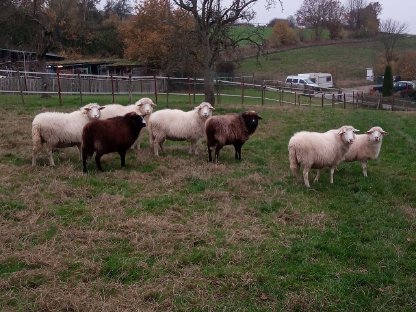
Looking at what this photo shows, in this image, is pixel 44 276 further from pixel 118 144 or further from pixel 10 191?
pixel 118 144

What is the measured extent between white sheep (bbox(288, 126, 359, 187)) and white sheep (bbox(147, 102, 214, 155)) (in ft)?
10.7

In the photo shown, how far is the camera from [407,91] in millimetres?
53781

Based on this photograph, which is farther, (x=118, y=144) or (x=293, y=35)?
(x=293, y=35)

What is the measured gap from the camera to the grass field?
516 cm

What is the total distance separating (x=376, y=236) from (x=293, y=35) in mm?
80279

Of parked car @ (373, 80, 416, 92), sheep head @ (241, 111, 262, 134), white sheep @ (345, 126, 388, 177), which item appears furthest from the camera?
parked car @ (373, 80, 416, 92)

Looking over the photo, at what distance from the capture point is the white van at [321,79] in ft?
194

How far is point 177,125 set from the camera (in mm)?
12281

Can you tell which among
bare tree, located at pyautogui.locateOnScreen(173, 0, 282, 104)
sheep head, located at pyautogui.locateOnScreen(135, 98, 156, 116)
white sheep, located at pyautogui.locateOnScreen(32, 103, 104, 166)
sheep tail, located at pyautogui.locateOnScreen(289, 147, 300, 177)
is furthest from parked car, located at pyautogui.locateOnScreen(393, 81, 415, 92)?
white sheep, located at pyautogui.locateOnScreen(32, 103, 104, 166)

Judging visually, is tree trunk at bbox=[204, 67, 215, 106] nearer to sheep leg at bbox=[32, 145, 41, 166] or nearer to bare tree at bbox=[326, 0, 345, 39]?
sheep leg at bbox=[32, 145, 41, 166]

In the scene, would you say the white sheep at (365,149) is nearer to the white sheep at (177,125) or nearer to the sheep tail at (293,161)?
the sheep tail at (293,161)

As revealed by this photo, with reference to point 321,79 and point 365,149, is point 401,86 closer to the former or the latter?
point 321,79

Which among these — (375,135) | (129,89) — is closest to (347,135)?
(375,135)

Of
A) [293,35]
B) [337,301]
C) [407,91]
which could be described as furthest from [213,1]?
[293,35]
